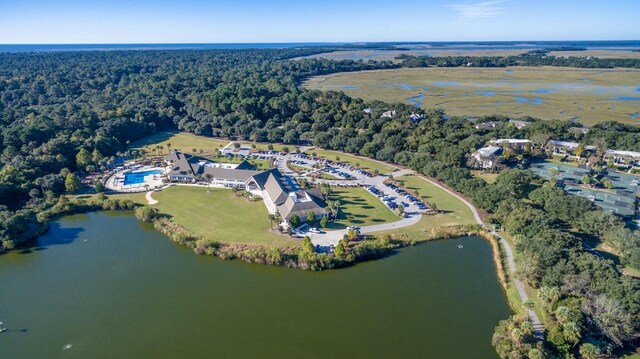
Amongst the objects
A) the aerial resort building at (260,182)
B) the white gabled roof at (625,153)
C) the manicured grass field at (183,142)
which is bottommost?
the aerial resort building at (260,182)

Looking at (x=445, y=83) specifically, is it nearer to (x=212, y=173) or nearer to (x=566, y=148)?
(x=566, y=148)

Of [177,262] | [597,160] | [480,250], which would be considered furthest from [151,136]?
[597,160]

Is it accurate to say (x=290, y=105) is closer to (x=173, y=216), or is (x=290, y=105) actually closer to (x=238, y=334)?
(x=173, y=216)

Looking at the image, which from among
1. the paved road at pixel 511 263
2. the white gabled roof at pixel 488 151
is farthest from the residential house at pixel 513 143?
the paved road at pixel 511 263

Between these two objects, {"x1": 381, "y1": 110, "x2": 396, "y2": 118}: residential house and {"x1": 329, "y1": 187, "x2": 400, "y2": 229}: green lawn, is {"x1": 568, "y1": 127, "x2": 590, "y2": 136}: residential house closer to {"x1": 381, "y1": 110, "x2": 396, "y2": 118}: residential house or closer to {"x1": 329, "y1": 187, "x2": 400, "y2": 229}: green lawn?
{"x1": 381, "y1": 110, "x2": 396, "y2": 118}: residential house

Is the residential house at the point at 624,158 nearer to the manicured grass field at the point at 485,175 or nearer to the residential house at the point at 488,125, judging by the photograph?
the residential house at the point at 488,125

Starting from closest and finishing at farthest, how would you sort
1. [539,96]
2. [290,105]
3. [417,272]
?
[417,272], [290,105], [539,96]

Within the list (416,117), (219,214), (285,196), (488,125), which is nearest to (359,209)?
(285,196)
